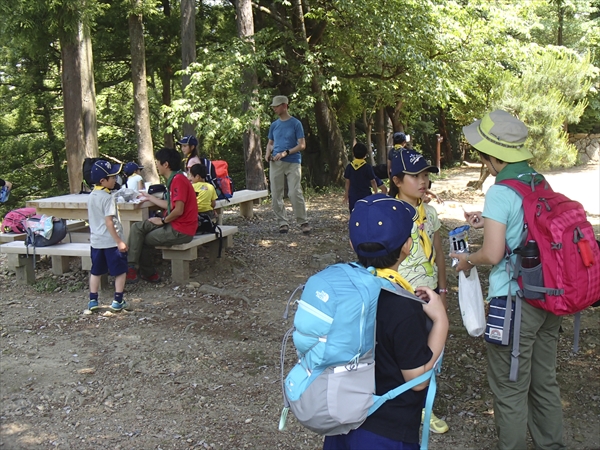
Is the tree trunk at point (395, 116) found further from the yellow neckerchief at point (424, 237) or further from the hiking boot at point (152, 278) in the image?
the yellow neckerchief at point (424, 237)

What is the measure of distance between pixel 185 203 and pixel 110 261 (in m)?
1.10

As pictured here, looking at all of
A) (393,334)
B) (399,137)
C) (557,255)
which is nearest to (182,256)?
(399,137)

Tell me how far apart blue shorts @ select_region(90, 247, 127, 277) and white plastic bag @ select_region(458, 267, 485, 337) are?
378 cm

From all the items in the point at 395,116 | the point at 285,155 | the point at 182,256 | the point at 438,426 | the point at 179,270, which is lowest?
the point at 438,426

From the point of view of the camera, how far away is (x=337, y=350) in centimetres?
195

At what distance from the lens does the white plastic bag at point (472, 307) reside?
9.82 feet

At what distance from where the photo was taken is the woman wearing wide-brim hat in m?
2.94

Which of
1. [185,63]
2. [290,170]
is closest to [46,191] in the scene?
[185,63]

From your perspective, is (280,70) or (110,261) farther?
(280,70)

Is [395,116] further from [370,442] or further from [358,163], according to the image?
[370,442]

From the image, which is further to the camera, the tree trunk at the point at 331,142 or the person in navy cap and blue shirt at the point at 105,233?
the tree trunk at the point at 331,142

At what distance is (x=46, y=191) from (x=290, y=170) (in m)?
15.1

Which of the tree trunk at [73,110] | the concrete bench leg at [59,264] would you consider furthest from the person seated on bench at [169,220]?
the tree trunk at [73,110]

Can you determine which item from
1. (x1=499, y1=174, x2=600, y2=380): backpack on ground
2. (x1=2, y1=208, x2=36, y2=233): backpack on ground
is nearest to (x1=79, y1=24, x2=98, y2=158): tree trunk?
(x1=2, y1=208, x2=36, y2=233): backpack on ground
